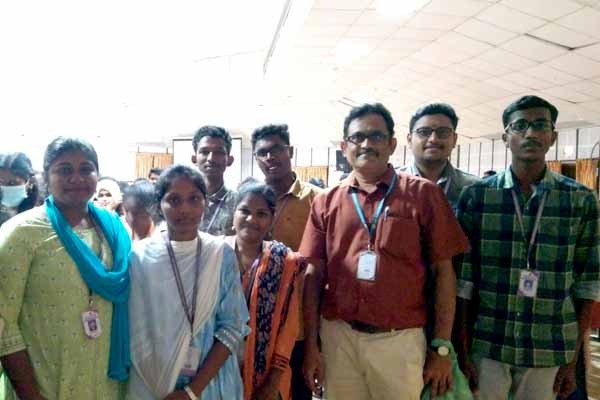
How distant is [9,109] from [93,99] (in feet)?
8.15

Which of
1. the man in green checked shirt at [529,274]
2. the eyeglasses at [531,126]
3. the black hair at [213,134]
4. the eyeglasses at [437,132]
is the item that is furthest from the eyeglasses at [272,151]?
the eyeglasses at [531,126]

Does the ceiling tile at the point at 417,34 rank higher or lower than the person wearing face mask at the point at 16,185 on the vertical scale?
higher

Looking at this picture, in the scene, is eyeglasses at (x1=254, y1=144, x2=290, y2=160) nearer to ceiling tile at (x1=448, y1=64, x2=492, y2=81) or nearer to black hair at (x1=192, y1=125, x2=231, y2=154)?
black hair at (x1=192, y1=125, x2=231, y2=154)

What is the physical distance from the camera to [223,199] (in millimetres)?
2438

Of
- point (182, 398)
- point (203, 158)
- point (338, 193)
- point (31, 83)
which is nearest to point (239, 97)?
point (31, 83)

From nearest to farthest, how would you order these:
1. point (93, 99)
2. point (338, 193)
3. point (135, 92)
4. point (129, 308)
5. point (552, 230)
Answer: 1. point (129, 308)
2. point (552, 230)
3. point (338, 193)
4. point (135, 92)
5. point (93, 99)

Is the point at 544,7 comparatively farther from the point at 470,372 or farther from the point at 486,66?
the point at 470,372

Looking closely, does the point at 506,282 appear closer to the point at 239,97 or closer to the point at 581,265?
the point at 581,265

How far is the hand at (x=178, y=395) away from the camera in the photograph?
1459 millimetres

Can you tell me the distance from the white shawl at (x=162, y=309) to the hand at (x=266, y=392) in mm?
424

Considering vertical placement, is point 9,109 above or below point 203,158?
above

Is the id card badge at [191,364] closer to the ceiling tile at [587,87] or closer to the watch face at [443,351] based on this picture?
the watch face at [443,351]

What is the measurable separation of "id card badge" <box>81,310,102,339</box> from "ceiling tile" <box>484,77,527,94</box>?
6.48 metres

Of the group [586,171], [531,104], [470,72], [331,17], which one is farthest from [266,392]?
[586,171]
